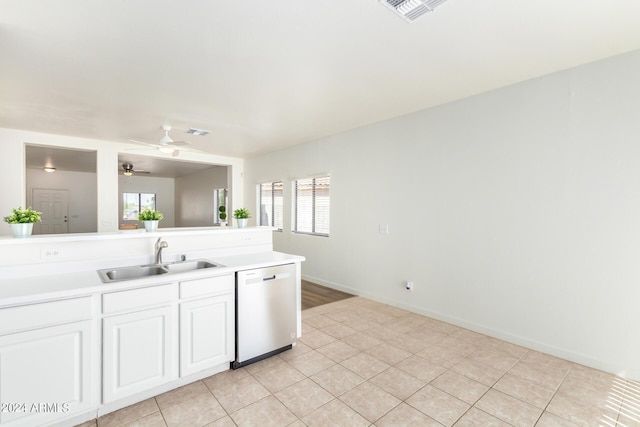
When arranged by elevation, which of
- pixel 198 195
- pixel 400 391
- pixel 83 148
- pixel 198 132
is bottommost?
pixel 400 391

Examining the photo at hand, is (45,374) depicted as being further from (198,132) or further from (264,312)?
(198,132)

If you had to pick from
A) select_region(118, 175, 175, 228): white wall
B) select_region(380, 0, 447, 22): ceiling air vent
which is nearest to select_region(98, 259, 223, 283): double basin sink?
select_region(380, 0, 447, 22): ceiling air vent

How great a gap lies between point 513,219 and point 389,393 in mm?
2130

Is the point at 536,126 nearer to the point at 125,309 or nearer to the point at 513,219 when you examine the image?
the point at 513,219

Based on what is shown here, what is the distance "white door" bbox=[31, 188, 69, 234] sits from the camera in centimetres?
955

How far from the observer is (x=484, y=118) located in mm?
3350

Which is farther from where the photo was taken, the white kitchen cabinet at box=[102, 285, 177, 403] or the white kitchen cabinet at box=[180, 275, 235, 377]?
the white kitchen cabinet at box=[180, 275, 235, 377]

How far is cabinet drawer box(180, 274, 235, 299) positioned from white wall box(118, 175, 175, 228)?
32.7 ft

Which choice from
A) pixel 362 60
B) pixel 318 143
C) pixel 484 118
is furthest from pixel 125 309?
pixel 318 143

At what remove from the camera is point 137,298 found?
2.10 meters

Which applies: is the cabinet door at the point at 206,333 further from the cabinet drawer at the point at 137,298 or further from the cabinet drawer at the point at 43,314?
the cabinet drawer at the point at 43,314

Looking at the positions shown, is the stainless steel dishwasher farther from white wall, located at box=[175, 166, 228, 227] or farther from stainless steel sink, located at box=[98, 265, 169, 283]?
white wall, located at box=[175, 166, 228, 227]

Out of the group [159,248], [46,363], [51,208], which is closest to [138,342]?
[46,363]

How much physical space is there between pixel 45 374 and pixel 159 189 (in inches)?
435
